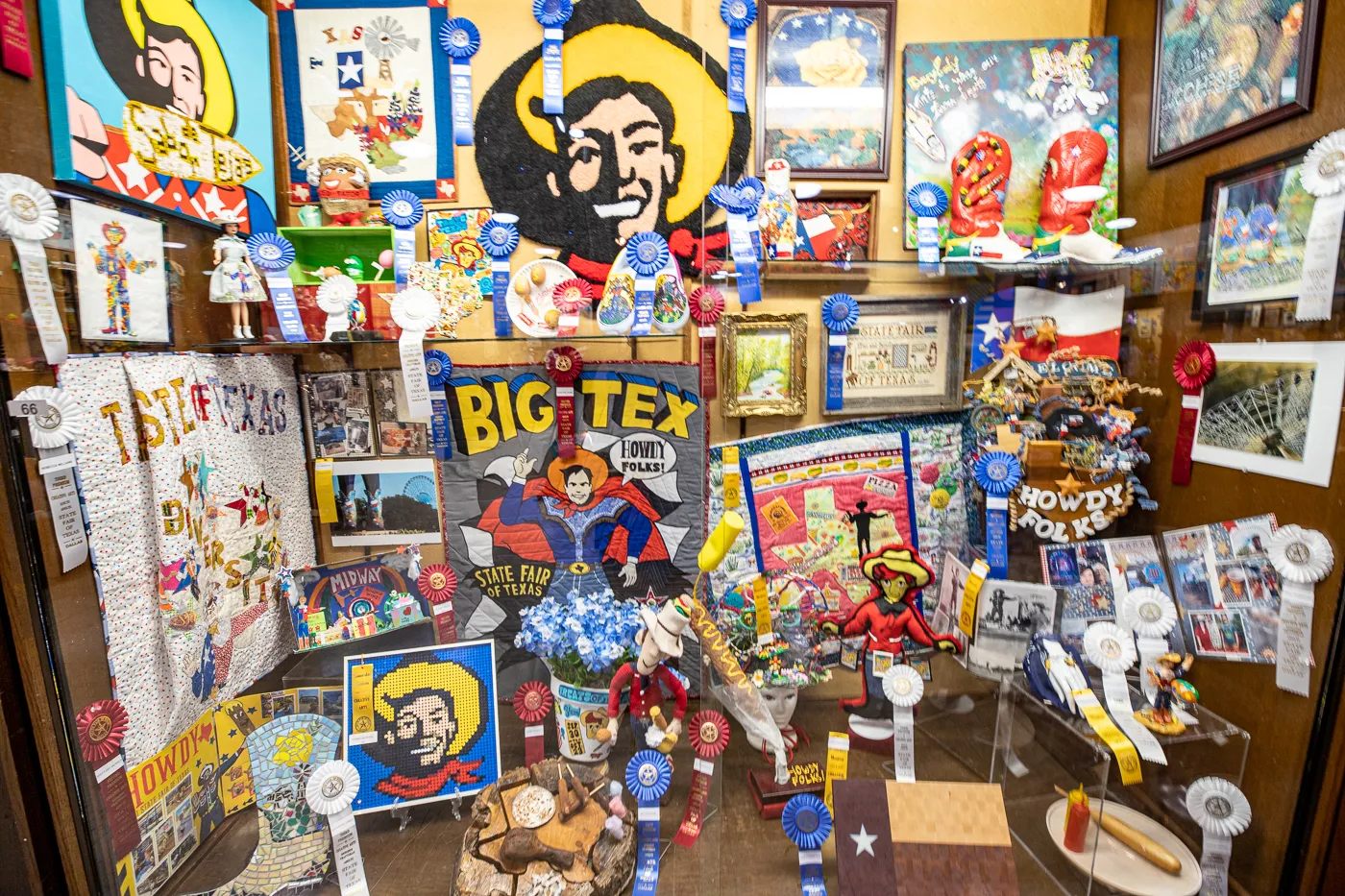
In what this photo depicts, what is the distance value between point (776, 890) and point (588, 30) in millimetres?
1996

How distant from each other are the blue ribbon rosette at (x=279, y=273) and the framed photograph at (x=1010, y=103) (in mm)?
1521

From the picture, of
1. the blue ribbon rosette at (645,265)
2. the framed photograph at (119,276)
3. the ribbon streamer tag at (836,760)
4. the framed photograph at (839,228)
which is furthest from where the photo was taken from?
the framed photograph at (839,228)

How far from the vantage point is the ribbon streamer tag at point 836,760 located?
132cm

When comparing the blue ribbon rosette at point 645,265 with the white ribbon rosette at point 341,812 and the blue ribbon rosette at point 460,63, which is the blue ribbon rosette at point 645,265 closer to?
the blue ribbon rosette at point 460,63

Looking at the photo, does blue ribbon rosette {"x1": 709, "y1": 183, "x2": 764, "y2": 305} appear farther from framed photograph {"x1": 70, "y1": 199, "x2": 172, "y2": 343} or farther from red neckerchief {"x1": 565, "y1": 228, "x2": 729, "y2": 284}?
framed photograph {"x1": 70, "y1": 199, "x2": 172, "y2": 343}

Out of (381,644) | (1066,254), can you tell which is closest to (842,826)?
(381,644)

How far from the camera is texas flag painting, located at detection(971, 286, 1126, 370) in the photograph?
1.52 meters

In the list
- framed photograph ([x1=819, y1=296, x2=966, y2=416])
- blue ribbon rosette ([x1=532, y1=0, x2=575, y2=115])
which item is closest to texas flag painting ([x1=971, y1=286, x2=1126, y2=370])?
framed photograph ([x1=819, y1=296, x2=966, y2=416])

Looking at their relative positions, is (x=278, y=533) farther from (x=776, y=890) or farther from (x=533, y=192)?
(x=776, y=890)

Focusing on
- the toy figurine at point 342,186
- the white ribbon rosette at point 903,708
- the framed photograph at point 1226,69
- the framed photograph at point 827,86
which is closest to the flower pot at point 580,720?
the white ribbon rosette at point 903,708

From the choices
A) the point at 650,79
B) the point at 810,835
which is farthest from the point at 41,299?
the point at 810,835

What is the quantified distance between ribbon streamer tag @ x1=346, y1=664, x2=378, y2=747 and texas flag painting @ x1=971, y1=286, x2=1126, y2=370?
167 centimetres

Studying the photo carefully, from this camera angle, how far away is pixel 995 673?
1.47 m

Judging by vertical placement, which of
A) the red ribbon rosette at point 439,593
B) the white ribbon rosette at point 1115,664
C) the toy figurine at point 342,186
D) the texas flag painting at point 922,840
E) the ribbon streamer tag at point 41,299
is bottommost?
the texas flag painting at point 922,840
